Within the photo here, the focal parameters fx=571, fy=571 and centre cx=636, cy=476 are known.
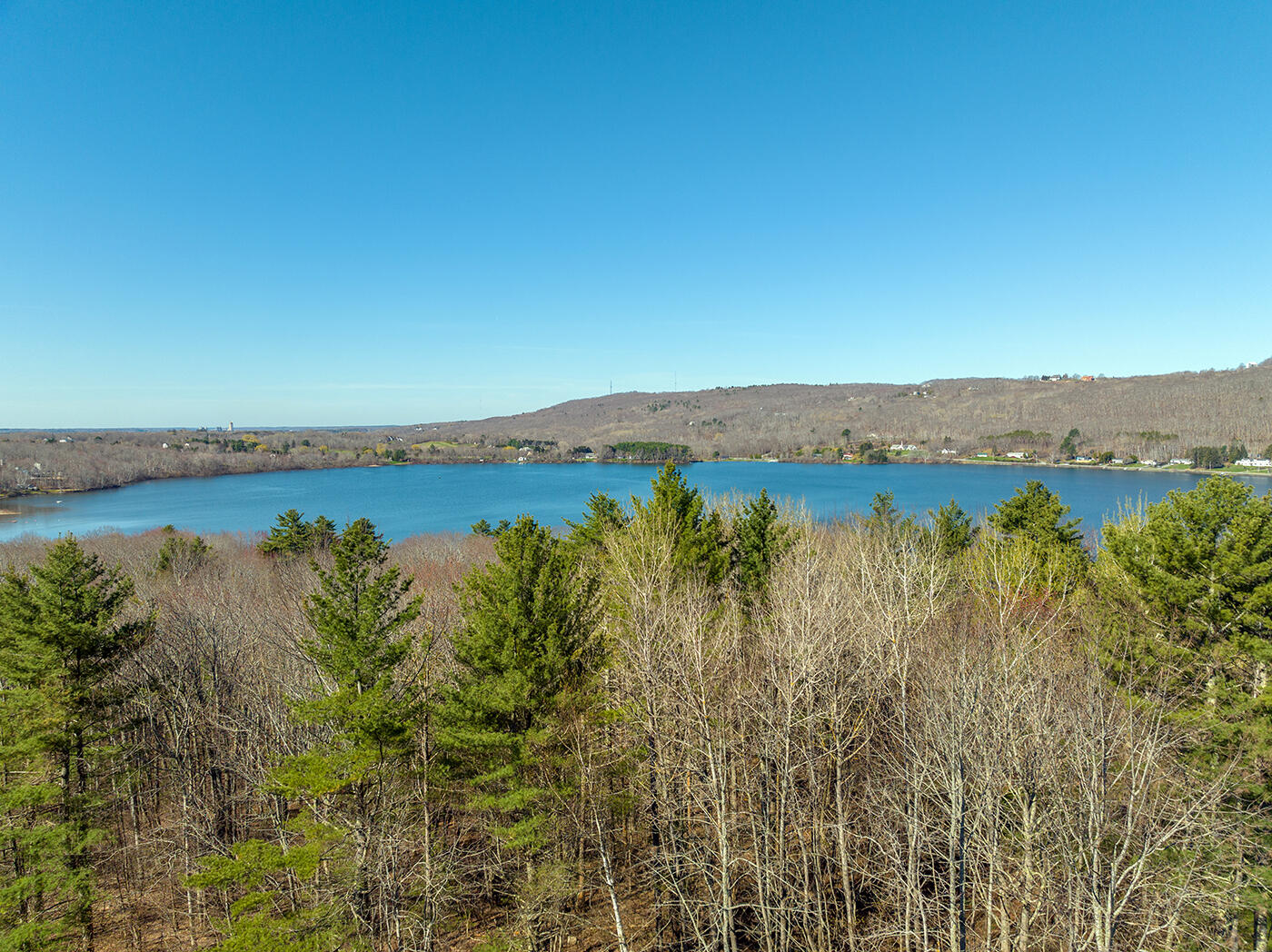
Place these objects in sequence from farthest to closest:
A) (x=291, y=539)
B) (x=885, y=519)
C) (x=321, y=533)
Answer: (x=321, y=533), (x=291, y=539), (x=885, y=519)

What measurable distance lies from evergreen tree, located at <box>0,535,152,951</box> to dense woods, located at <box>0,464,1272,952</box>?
8cm

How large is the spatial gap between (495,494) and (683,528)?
78283 mm

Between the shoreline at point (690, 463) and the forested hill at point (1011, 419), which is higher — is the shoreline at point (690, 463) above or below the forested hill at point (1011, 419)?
below

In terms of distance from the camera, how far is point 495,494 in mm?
92062

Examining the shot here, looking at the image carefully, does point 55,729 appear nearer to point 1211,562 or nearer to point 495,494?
point 1211,562

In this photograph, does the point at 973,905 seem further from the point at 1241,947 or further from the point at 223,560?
the point at 223,560

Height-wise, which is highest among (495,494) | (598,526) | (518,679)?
(598,526)

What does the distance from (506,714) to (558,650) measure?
1.70 metres

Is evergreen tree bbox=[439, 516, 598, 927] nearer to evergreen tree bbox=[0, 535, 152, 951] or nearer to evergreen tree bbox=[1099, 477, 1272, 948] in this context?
evergreen tree bbox=[0, 535, 152, 951]

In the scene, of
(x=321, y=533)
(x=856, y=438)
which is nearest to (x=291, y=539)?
(x=321, y=533)

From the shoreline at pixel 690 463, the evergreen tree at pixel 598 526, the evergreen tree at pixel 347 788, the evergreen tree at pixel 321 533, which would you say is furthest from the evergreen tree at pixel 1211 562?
the shoreline at pixel 690 463

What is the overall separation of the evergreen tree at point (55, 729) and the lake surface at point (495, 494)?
35985 millimetres

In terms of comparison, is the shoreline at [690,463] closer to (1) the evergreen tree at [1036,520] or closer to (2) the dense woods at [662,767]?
(1) the evergreen tree at [1036,520]

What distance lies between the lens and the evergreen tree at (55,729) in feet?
32.7
